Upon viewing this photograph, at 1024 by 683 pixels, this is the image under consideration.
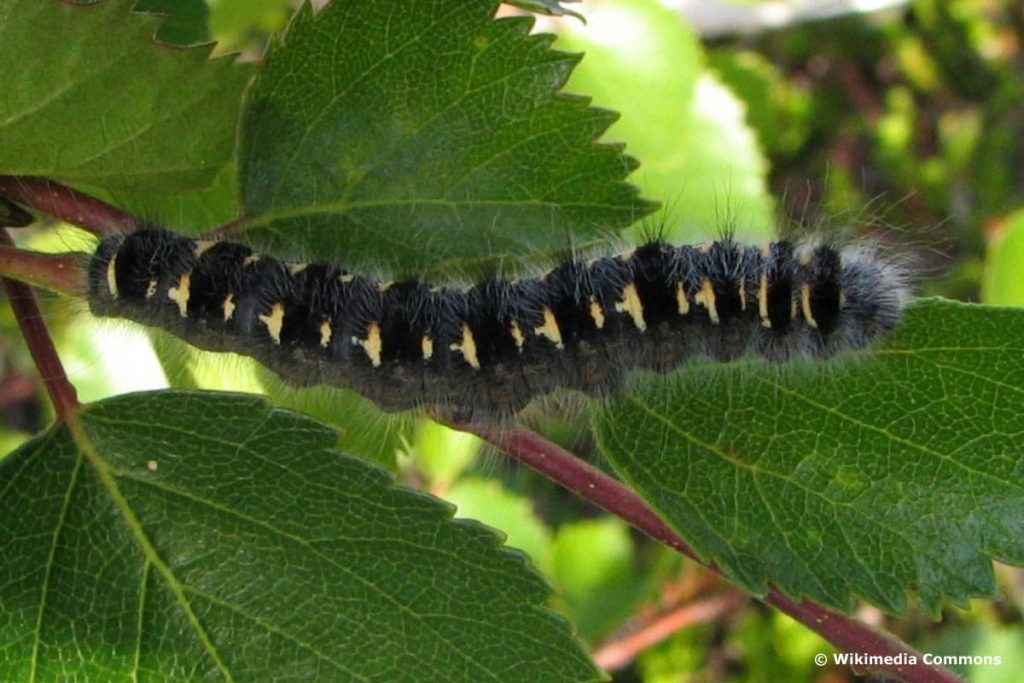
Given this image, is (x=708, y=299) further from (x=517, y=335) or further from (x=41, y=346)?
(x=41, y=346)

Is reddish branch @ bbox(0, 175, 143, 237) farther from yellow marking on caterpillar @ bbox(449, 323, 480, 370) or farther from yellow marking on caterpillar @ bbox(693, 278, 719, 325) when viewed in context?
yellow marking on caterpillar @ bbox(693, 278, 719, 325)

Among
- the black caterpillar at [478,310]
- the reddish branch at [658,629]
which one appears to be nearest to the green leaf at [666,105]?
the black caterpillar at [478,310]

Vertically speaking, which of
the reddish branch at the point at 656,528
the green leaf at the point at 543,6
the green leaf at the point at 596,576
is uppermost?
the green leaf at the point at 543,6

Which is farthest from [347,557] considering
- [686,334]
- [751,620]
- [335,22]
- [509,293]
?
[751,620]

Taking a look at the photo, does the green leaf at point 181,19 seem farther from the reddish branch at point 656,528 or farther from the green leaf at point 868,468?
the green leaf at point 868,468

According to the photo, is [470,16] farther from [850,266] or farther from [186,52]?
[850,266]

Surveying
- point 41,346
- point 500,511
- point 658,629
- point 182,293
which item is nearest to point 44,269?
point 41,346
